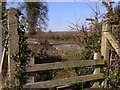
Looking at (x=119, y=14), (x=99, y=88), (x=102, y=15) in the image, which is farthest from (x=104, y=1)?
(x=99, y=88)

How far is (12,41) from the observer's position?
9.29ft

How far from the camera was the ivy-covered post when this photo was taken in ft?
9.23

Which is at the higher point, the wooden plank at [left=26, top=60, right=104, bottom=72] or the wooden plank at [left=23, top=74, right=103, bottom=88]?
the wooden plank at [left=26, top=60, right=104, bottom=72]

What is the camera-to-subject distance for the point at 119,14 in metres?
4.82

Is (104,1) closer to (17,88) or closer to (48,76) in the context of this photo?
(48,76)

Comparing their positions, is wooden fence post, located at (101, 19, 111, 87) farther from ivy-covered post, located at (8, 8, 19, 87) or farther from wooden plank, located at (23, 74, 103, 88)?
ivy-covered post, located at (8, 8, 19, 87)

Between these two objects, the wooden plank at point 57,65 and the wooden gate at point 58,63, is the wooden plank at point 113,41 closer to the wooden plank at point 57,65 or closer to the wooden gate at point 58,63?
the wooden gate at point 58,63

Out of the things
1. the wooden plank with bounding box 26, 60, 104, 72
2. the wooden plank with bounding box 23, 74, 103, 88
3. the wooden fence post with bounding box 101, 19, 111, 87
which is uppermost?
the wooden fence post with bounding box 101, 19, 111, 87

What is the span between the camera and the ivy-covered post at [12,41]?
281cm

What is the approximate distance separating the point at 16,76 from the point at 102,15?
3.68 m

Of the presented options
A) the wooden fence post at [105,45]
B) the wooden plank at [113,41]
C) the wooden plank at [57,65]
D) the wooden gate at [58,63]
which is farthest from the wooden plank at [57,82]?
the wooden plank at [113,41]

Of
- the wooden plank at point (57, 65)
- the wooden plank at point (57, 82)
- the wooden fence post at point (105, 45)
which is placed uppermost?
the wooden fence post at point (105, 45)

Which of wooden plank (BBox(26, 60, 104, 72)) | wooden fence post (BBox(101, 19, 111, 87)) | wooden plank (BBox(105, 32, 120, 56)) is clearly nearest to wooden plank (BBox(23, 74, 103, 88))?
wooden plank (BBox(26, 60, 104, 72))

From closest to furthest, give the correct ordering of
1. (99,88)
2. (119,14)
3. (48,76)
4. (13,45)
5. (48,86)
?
(13,45), (48,86), (99,88), (119,14), (48,76)
